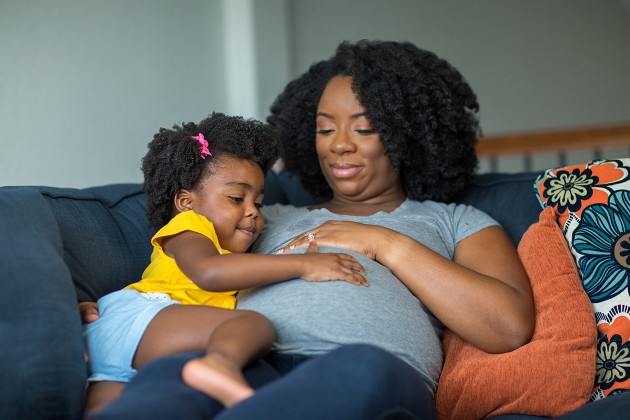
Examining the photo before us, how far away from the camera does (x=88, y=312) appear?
170cm

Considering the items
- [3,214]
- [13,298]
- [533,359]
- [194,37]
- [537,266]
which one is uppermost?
[194,37]

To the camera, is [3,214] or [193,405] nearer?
[193,405]

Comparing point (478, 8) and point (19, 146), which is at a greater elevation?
point (478, 8)

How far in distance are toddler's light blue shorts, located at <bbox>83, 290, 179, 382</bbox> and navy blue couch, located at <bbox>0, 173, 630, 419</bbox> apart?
0.09 metres

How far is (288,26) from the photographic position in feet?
13.4

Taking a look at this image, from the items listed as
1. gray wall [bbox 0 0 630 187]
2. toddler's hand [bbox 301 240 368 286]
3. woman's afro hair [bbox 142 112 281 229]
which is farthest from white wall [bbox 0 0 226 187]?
toddler's hand [bbox 301 240 368 286]

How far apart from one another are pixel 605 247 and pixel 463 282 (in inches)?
16.3

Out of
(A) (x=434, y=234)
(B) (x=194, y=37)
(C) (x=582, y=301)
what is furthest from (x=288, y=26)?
→ (C) (x=582, y=301)

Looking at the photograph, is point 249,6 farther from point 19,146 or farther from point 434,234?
point 434,234

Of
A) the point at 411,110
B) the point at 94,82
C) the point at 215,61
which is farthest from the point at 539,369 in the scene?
the point at 215,61

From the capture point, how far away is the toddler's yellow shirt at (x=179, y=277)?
1.75 m

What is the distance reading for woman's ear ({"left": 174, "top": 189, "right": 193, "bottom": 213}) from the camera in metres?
1.92

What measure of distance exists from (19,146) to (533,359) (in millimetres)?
1720

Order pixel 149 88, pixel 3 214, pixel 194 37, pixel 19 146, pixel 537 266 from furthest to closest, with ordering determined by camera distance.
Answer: pixel 194 37 < pixel 149 88 < pixel 19 146 < pixel 537 266 < pixel 3 214
